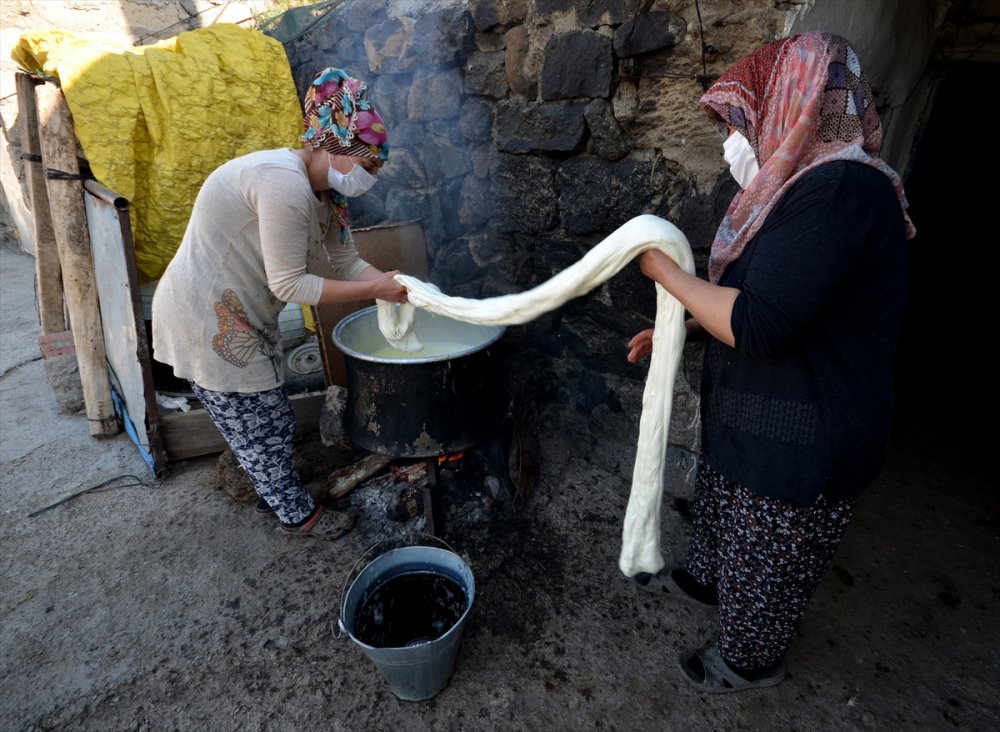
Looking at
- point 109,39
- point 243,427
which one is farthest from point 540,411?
point 109,39

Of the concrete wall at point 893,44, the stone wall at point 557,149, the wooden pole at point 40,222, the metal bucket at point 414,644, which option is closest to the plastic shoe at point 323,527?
the metal bucket at point 414,644

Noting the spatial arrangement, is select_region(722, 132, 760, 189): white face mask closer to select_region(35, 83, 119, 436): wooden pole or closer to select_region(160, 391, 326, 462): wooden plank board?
select_region(160, 391, 326, 462): wooden plank board

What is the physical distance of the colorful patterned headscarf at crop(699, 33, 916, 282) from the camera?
1.20 m

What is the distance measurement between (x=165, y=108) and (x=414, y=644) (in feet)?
11.8

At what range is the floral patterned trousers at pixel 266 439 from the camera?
93.7 inches

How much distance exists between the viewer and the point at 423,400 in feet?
7.23

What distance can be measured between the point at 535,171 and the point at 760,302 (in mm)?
1846

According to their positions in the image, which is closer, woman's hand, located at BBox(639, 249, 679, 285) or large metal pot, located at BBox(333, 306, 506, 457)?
woman's hand, located at BBox(639, 249, 679, 285)

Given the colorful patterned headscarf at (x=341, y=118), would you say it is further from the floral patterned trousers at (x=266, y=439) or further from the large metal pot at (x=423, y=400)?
the floral patterned trousers at (x=266, y=439)

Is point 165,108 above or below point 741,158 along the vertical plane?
below

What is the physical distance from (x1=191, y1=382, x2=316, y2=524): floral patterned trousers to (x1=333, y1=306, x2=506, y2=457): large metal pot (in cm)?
37

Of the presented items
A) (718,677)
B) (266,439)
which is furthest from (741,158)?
(266,439)

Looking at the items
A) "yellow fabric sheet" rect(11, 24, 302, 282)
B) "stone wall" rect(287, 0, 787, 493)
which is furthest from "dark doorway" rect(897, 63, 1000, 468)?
"yellow fabric sheet" rect(11, 24, 302, 282)

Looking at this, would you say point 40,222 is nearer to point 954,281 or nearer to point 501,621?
point 501,621
